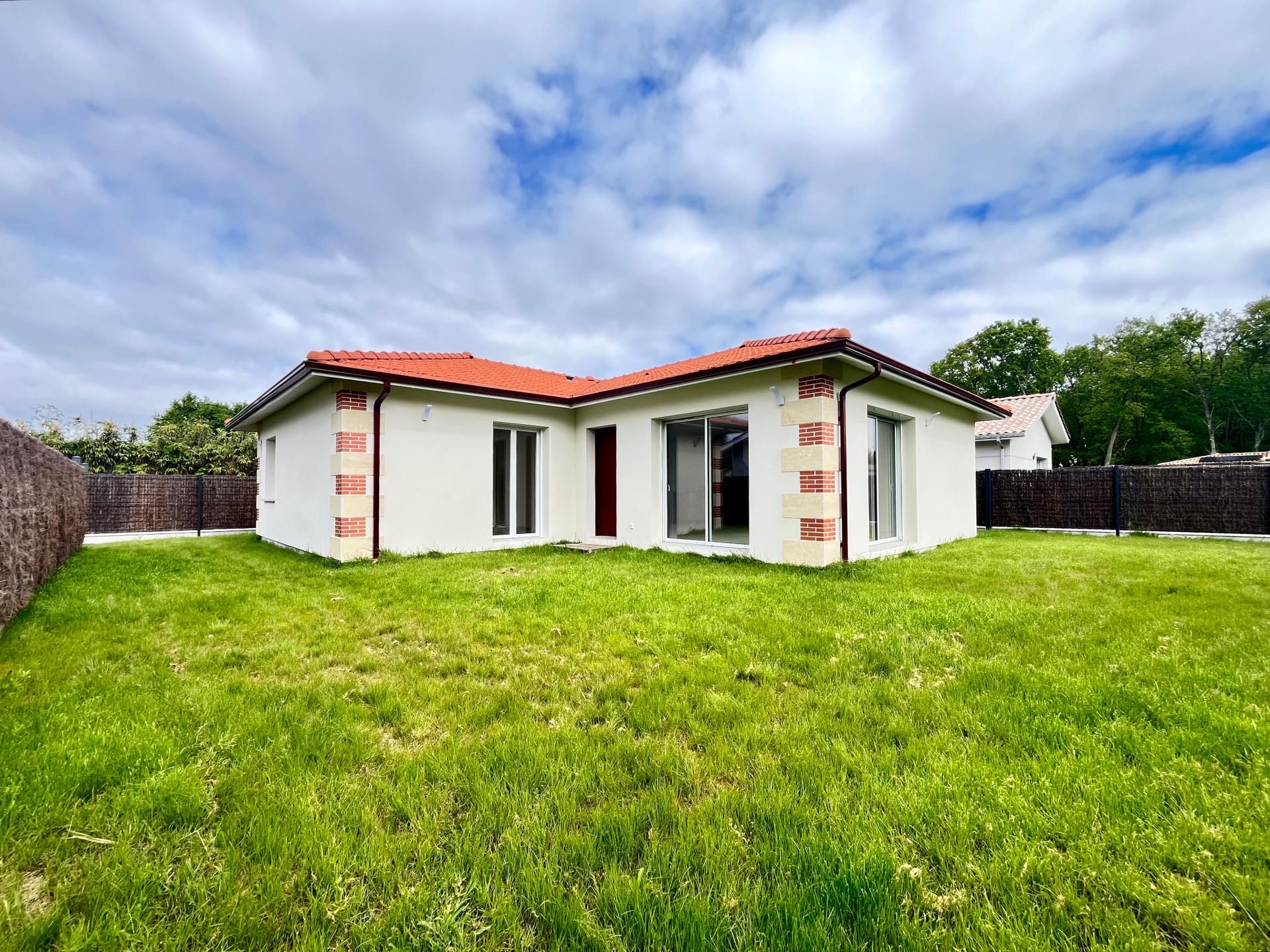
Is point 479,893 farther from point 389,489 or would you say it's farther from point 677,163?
point 677,163

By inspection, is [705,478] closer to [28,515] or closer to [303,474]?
[303,474]

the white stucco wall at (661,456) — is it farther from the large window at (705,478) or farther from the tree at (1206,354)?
the tree at (1206,354)

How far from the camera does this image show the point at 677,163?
10.7 m

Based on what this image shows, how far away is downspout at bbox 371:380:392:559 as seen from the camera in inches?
323

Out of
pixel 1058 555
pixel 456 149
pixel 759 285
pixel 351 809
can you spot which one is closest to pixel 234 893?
pixel 351 809

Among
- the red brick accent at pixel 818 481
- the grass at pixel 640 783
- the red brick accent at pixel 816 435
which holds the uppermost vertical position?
the red brick accent at pixel 816 435

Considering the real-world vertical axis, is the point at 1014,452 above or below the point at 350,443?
above

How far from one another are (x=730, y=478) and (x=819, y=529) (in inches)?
82.2

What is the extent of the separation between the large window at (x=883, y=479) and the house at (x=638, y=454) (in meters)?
0.04

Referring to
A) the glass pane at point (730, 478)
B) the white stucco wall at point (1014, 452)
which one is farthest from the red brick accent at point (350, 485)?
the white stucco wall at point (1014, 452)

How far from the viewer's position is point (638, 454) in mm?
9445

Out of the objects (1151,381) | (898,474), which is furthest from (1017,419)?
(1151,381)

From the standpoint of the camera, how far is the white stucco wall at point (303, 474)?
8.64 metres

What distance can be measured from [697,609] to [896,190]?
11.1 metres
